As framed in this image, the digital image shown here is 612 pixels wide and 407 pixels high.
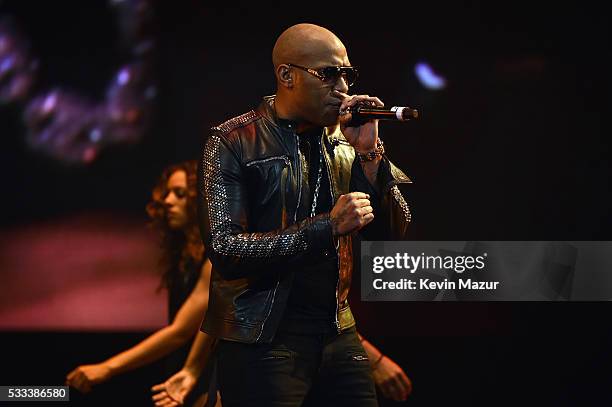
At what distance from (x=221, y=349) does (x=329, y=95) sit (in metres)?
0.75

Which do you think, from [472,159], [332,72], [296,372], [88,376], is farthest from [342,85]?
[88,376]

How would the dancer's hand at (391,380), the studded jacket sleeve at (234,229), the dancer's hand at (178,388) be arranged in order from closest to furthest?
the studded jacket sleeve at (234,229) < the dancer's hand at (178,388) < the dancer's hand at (391,380)

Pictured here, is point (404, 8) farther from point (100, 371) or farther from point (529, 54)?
point (100, 371)

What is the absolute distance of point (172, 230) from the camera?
462cm

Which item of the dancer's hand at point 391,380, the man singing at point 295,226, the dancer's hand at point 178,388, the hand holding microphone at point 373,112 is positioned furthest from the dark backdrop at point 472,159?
the hand holding microphone at point 373,112

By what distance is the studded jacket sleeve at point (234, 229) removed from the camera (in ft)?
8.13

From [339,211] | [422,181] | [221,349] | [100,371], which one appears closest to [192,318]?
[100,371]

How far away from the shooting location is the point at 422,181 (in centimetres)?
463

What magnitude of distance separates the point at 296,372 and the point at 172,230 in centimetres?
221

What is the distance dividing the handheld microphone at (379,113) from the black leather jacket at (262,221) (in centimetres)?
18

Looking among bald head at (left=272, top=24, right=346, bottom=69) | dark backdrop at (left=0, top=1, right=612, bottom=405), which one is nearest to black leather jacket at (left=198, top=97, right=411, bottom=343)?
bald head at (left=272, top=24, right=346, bottom=69)
